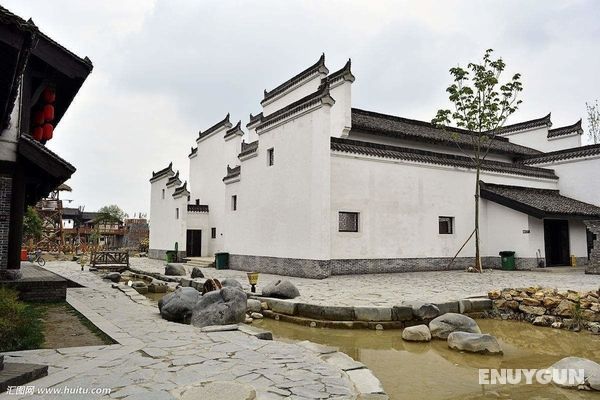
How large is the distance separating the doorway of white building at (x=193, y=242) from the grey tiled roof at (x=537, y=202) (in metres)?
16.8

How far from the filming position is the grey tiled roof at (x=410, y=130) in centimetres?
1839

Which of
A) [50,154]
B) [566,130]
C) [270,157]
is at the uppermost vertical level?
[566,130]

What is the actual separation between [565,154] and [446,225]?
911 cm

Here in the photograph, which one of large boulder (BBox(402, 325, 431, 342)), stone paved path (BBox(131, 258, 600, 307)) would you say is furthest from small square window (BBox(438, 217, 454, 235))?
large boulder (BBox(402, 325, 431, 342))

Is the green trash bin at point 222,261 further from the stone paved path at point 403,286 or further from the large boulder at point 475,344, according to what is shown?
the large boulder at point 475,344

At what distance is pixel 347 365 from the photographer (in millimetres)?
4910

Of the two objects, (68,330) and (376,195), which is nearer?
(68,330)

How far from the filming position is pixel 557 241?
19.5 meters

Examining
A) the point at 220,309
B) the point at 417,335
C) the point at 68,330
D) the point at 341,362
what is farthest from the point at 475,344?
the point at 68,330

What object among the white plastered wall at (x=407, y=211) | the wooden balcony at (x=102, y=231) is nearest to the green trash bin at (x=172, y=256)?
the white plastered wall at (x=407, y=211)

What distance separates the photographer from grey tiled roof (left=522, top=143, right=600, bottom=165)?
66.3 ft

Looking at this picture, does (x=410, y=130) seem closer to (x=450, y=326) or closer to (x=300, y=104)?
(x=300, y=104)

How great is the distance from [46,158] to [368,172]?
11226 millimetres

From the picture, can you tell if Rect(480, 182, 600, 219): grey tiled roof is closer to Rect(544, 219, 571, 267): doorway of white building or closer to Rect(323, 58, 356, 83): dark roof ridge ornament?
Rect(544, 219, 571, 267): doorway of white building
